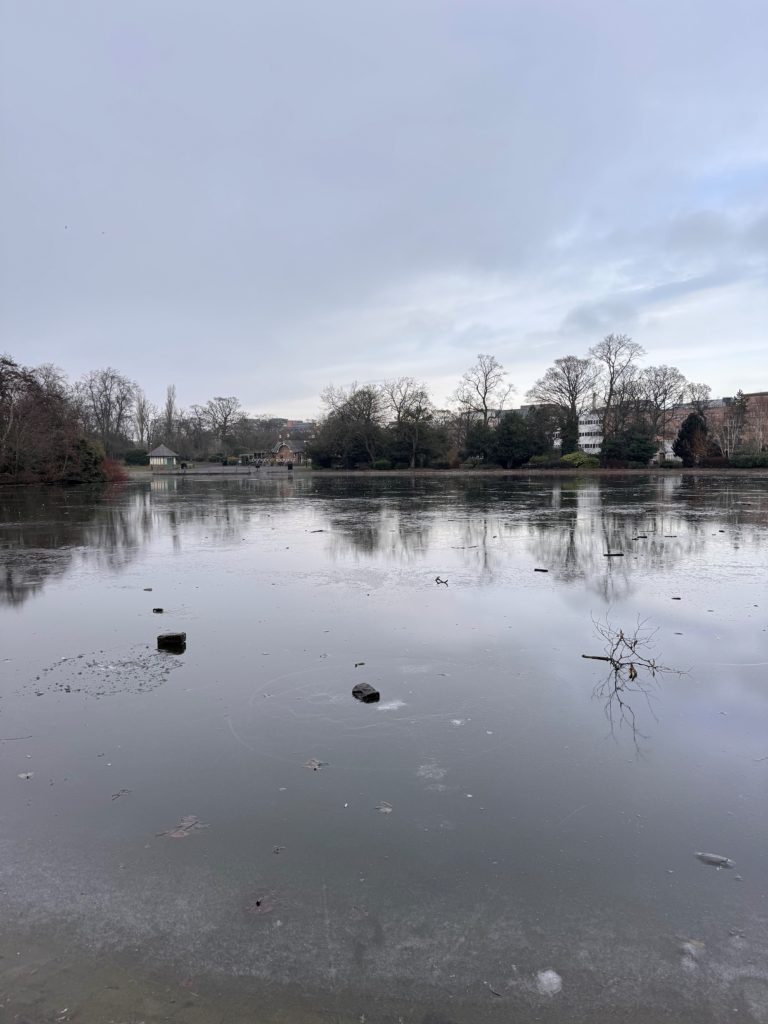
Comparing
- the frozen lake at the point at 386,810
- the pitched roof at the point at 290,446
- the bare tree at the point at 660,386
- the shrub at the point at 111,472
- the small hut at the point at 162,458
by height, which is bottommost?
the frozen lake at the point at 386,810

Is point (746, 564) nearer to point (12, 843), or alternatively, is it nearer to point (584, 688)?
point (584, 688)

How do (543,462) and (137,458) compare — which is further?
(137,458)

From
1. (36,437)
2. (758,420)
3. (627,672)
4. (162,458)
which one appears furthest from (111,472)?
(758,420)

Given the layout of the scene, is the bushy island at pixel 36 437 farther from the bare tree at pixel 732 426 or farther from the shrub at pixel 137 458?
the bare tree at pixel 732 426

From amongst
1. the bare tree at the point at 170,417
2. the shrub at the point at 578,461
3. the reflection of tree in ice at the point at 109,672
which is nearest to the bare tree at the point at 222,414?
the bare tree at the point at 170,417

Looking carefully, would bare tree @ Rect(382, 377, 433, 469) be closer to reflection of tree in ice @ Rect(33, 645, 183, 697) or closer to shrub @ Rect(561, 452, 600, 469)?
shrub @ Rect(561, 452, 600, 469)

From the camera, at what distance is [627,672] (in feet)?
19.9

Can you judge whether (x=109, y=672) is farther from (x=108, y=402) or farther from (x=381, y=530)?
(x=108, y=402)

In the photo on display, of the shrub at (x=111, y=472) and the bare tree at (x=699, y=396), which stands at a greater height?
the bare tree at (x=699, y=396)

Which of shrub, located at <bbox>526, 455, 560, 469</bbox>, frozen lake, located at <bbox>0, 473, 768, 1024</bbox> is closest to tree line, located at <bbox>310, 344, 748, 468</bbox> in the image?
shrub, located at <bbox>526, 455, 560, 469</bbox>

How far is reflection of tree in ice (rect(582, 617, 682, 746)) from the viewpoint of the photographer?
5.15m

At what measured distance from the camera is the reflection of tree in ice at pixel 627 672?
5.15 metres

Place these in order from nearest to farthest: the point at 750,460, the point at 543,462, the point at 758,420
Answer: the point at 750,460
the point at 543,462
the point at 758,420

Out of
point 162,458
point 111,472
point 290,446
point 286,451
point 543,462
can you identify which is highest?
point 290,446
